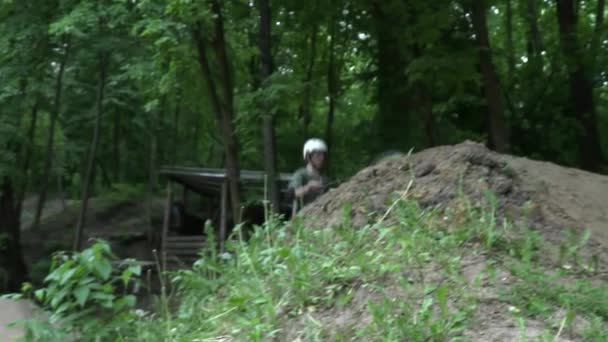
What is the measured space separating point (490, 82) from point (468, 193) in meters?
6.89

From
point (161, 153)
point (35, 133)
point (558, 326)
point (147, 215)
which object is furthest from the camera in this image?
point (161, 153)

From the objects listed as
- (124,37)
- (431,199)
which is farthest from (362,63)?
(431,199)

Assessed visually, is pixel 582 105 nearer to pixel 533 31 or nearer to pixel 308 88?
pixel 533 31

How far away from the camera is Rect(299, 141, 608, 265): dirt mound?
22.4 feet

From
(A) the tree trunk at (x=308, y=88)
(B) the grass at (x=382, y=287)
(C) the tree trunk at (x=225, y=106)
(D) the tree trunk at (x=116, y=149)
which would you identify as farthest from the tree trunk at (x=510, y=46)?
(B) the grass at (x=382, y=287)

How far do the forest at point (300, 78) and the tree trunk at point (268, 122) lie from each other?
30mm

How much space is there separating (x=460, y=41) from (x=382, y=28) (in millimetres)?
1683

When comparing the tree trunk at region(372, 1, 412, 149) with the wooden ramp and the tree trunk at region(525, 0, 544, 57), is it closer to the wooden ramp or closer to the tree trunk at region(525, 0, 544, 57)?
the tree trunk at region(525, 0, 544, 57)

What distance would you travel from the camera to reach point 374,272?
595 centimetres

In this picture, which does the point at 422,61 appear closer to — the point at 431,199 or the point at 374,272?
the point at 431,199

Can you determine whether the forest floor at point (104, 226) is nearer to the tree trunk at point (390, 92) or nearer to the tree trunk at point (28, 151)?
the tree trunk at point (28, 151)

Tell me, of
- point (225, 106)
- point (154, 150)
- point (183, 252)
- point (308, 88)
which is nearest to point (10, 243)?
point (183, 252)

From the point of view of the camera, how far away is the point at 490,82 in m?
13.5

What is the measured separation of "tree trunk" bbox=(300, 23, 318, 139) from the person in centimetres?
371
